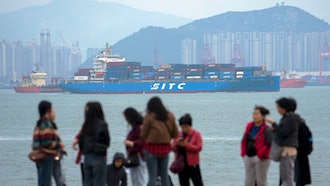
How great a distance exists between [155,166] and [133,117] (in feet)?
1.73

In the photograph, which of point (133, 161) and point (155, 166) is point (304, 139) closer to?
point (155, 166)

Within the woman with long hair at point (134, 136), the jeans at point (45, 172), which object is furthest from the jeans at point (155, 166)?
the jeans at point (45, 172)

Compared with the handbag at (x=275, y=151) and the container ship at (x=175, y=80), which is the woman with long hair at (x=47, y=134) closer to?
the handbag at (x=275, y=151)

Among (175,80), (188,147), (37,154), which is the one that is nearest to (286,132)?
(188,147)

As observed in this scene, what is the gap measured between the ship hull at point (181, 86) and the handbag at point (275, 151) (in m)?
86.9

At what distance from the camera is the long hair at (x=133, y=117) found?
7.19 m

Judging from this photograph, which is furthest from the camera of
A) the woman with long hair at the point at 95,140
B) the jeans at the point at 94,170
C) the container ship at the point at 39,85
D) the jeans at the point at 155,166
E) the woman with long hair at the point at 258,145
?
the container ship at the point at 39,85

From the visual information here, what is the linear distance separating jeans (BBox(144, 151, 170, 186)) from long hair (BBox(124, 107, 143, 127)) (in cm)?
36

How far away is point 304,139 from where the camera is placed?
7.61 metres

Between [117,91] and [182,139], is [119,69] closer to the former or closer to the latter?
[117,91]

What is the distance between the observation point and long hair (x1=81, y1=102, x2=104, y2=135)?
6.77 metres

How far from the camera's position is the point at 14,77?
18888cm

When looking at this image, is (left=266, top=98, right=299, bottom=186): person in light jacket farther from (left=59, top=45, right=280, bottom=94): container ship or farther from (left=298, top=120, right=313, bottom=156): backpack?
(left=59, top=45, right=280, bottom=94): container ship

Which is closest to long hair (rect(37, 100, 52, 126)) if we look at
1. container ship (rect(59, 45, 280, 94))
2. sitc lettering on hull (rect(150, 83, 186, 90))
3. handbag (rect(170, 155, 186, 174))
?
handbag (rect(170, 155, 186, 174))
